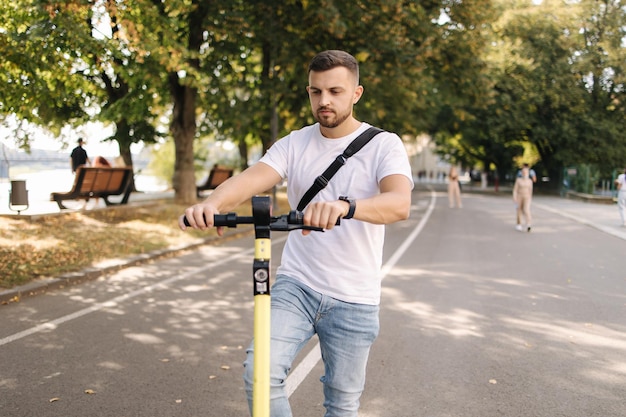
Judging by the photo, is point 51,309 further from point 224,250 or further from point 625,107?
point 625,107

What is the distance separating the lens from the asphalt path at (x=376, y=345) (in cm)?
441

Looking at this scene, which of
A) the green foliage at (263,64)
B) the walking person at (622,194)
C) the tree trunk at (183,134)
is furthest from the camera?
the tree trunk at (183,134)

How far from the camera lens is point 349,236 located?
2.74 meters

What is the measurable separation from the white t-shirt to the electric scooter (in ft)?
1.53

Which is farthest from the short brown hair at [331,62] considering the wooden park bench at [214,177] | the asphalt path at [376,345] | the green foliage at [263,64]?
the wooden park bench at [214,177]

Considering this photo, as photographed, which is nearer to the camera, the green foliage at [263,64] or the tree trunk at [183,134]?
the green foliage at [263,64]

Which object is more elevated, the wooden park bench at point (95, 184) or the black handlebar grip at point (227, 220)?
the black handlebar grip at point (227, 220)

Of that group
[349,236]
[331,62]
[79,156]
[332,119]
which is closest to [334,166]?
[332,119]

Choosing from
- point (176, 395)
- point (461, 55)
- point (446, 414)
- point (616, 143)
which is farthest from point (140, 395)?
point (616, 143)

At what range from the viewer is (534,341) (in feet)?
19.9

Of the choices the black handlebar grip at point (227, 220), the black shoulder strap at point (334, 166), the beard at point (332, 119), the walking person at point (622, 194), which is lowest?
the walking person at point (622, 194)

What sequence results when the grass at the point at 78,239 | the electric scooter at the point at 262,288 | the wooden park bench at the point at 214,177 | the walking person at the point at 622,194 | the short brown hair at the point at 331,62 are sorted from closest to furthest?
the electric scooter at the point at 262,288 < the short brown hair at the point at 331,62 < the grass at the point at 78,239 < the walking person at the point at 622,194 < the wooden park bench at the point at 214,177

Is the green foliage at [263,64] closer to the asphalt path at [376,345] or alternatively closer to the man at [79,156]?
the man at [79,156]

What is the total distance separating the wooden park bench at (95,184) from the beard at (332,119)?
14.0 m
